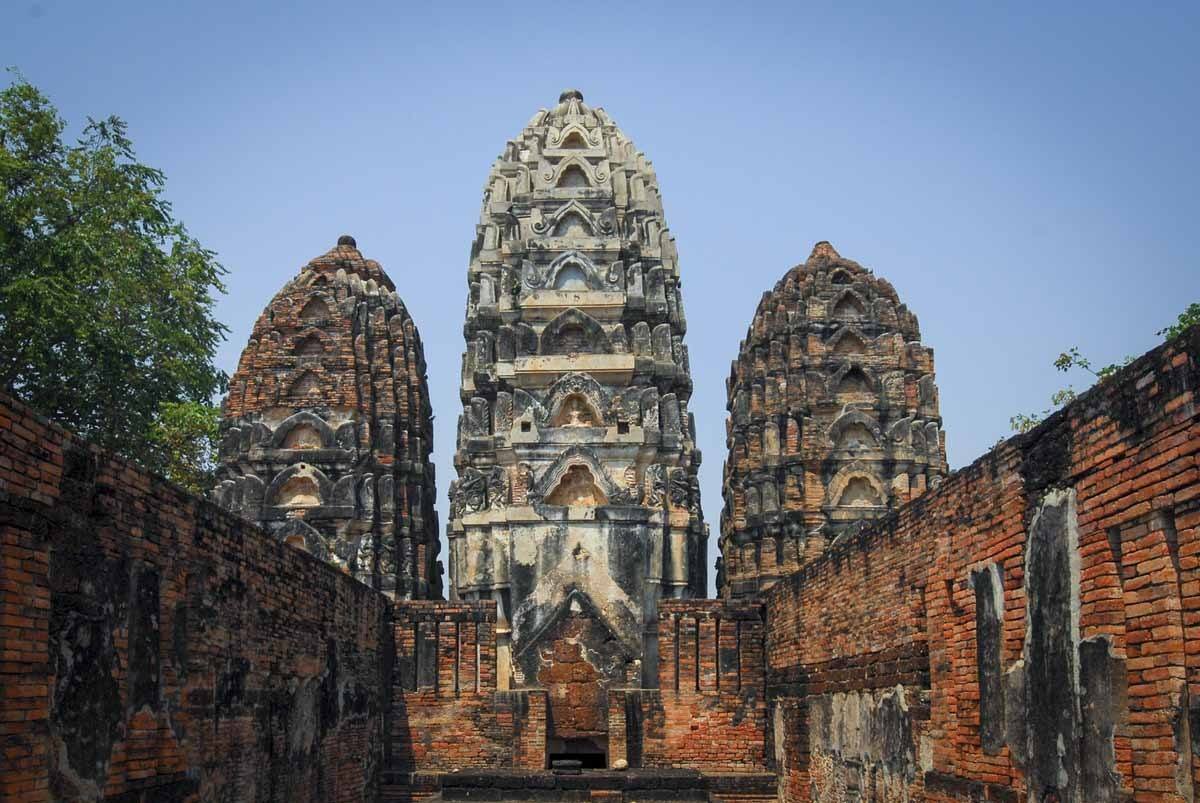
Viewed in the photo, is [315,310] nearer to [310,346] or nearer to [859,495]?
[310,346]

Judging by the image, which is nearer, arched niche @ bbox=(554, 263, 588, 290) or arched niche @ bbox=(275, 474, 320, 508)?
arched niche @ bbox=(275, 474, 320, 508)

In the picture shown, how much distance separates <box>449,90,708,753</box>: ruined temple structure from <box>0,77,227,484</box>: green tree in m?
6.23

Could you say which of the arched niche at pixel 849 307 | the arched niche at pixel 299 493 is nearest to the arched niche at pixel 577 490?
the arched niche at pixel 299 493

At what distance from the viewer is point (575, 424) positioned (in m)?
29.5

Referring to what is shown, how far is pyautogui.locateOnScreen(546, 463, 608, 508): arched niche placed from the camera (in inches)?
1107

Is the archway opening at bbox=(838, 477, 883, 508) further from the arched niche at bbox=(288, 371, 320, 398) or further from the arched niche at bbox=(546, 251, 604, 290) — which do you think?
the arched niche at bbox=(288, 371, 320, 398)

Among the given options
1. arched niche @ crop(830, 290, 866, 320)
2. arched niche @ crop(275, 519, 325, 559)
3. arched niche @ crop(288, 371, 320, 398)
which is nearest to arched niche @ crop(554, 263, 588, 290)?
arched niche @ crop(288, 371, 320, 398)

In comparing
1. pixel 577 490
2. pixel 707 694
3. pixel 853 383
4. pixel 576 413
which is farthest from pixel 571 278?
pixel 707 694

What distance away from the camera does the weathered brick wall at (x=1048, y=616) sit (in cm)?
729

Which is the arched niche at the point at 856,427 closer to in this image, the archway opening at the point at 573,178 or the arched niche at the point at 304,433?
the archway opening at the point at 573,178

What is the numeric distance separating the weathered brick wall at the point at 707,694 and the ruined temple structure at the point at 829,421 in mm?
10447

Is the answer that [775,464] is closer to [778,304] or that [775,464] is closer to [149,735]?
[778,304]

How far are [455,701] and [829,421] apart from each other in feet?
44.6

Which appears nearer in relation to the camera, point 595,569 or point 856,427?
point 595,569
